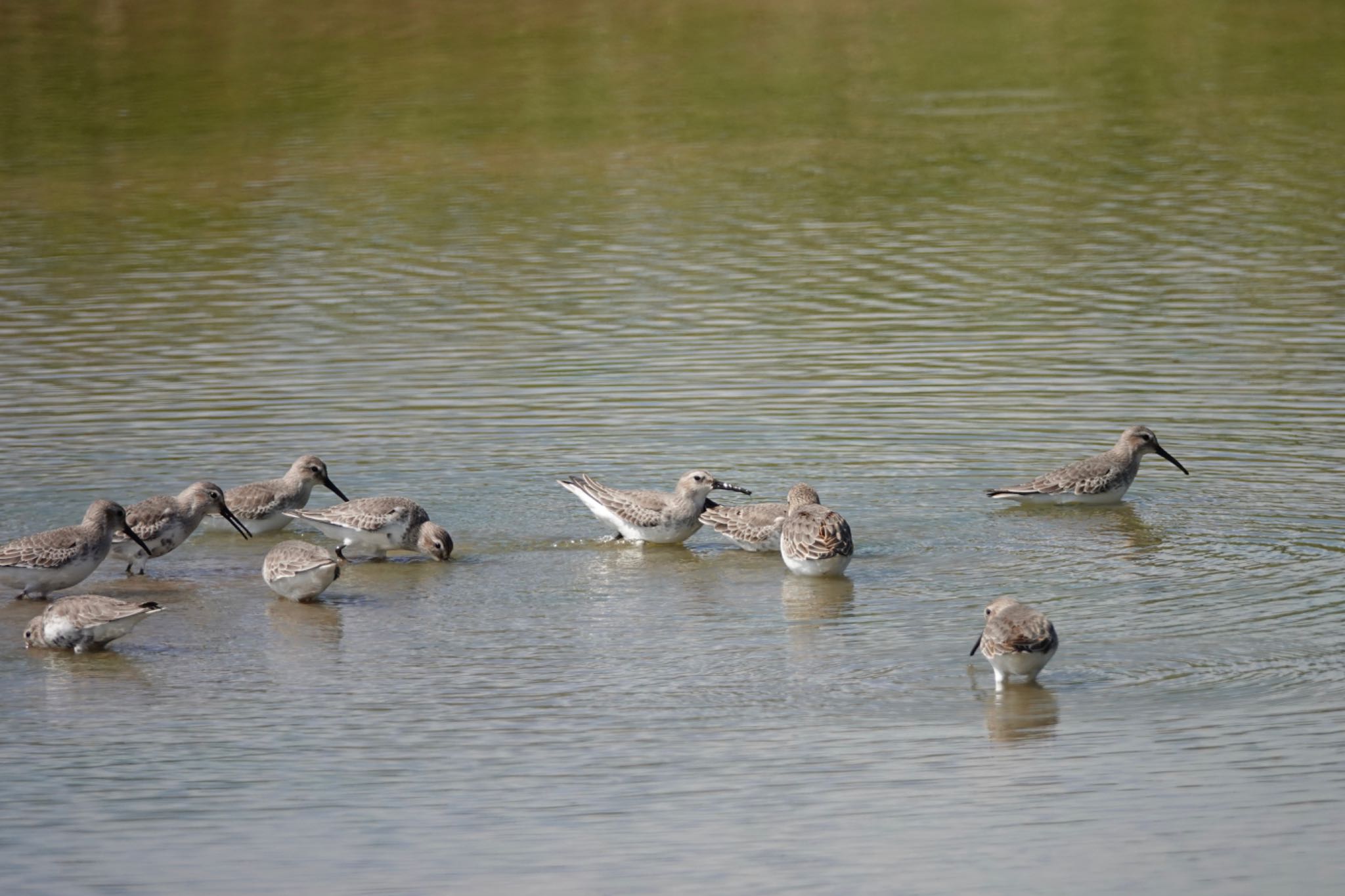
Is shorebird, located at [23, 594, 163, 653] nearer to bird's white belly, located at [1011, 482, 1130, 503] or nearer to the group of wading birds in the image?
the group of wading birds

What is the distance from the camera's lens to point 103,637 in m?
12.9

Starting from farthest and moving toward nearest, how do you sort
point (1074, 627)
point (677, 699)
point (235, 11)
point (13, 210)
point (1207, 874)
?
1. point (235, 11)
2. point (13, 210)
3. point (1074, 627)
4. point (677, 699)
5. point (1207, 874)

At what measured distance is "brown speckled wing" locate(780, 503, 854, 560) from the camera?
1377 centimetres

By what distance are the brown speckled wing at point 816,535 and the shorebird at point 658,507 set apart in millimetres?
1047

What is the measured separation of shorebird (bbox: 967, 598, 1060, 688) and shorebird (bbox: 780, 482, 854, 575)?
223 centimetres

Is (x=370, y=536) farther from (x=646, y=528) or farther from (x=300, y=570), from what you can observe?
(x=646, y=528)

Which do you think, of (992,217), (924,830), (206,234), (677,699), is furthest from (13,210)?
(924,830)

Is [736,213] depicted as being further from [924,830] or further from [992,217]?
[924,830]

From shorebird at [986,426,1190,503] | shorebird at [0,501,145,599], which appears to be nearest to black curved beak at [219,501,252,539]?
shorebird at [0,501,145,599]

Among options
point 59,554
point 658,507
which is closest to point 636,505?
point 658,507

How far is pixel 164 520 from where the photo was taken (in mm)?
14844

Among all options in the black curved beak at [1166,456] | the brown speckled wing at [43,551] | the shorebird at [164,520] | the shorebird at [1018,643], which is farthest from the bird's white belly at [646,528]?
the shorebird at [1018,643]

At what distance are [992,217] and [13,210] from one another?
1534cm

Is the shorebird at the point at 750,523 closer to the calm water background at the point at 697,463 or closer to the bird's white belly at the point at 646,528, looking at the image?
the bird's white belly at the point at 646,528
